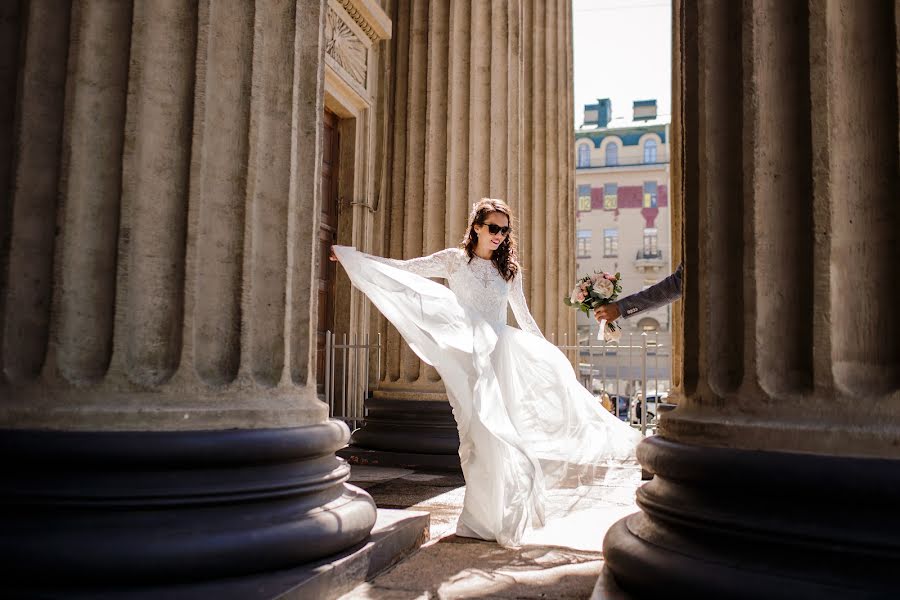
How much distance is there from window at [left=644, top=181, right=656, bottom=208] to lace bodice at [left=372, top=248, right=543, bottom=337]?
43922mm

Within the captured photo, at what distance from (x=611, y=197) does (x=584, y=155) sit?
309cm

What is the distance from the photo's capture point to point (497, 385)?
4.42 meters

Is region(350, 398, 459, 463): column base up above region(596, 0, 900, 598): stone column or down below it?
below

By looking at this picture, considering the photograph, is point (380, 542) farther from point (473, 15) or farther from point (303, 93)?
point (473, 15)

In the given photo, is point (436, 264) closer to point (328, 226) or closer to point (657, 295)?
point (657, 295)

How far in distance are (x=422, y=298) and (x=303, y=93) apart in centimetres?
196

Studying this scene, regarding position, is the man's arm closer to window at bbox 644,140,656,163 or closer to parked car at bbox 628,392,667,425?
parked car at bbox 628,392,667,425

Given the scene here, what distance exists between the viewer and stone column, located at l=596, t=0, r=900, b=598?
2047mm

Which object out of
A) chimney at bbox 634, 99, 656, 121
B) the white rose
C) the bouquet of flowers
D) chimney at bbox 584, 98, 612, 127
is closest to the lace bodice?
the bouquet of flowers

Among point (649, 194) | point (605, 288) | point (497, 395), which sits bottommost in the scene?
point (497, 395)

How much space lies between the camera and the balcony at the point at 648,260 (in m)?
46.7

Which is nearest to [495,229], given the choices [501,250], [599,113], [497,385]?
[501,250]

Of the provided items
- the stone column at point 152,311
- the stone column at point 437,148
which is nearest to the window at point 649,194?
the stone column at point 437,148

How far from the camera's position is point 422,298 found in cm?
489
